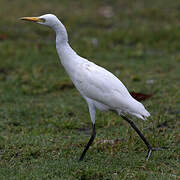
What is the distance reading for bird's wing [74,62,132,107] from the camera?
4.44 m

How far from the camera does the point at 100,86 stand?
4.45 m

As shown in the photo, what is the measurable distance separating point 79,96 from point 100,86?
2900 mm

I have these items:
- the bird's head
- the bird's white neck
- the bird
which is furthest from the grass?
the bird's head

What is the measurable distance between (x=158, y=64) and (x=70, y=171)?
530 centimetres

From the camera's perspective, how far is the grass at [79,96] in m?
4.51

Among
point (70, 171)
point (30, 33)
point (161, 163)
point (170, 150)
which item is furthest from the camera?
point (30, 33)

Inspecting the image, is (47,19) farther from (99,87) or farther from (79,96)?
(79,96)

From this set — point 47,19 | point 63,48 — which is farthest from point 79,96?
point 47,19

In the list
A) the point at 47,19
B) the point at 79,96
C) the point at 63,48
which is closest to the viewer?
the point at 47,19

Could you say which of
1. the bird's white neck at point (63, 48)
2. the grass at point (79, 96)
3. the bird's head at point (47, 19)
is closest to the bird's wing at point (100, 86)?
the bird's white neck at point (63, 48)

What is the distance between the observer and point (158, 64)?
9125 millimetres

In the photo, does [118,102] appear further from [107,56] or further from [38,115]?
[107,56]

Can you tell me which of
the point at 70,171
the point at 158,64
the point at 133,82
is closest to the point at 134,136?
the point at 70,171

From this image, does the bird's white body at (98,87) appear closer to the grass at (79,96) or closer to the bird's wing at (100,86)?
the bird's wing at (100,86)
